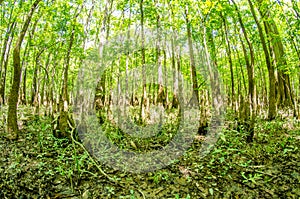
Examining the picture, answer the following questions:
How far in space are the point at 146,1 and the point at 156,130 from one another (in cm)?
578

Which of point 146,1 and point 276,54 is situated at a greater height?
point 146,1

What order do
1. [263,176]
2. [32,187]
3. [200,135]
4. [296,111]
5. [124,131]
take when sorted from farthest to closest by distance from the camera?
[296,111] < [124,131] < [200,135] < [263,176] < [32,187]

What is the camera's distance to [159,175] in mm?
5070

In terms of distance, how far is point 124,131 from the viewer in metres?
8.00

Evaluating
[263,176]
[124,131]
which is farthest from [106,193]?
[124,131]

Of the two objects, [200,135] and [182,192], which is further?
[200,135]

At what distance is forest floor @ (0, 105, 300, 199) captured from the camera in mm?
4344

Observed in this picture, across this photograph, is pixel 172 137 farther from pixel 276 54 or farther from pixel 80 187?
pixel 276 54

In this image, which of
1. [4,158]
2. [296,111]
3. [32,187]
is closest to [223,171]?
[32,187]

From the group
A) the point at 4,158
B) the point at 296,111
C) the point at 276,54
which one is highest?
the point at 276,54

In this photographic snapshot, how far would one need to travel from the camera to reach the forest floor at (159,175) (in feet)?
14.3

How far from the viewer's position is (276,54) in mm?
11586

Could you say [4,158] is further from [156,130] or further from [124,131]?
[156,130]

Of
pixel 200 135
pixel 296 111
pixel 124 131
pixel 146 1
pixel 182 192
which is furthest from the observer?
pixel 146 1
